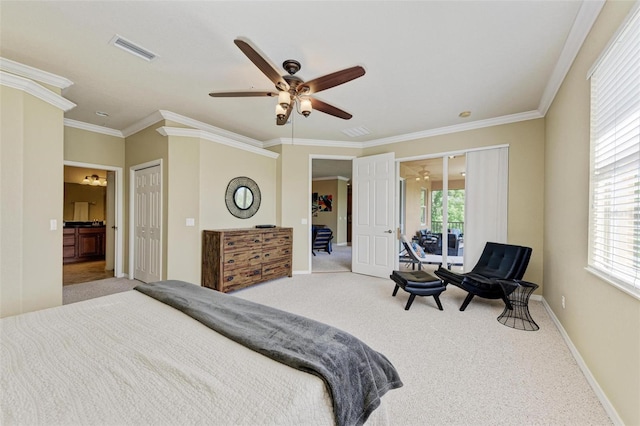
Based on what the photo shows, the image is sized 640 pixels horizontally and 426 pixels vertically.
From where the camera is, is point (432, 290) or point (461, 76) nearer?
point (461, 76)

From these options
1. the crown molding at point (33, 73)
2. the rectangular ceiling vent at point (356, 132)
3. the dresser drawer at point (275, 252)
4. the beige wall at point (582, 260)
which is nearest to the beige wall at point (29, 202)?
the crown molding at point (33, 73)

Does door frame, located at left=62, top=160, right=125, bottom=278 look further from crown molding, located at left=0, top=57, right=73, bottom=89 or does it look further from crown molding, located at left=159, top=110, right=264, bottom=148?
crown molding, located at left=0, top=57, right=73, bottom=89

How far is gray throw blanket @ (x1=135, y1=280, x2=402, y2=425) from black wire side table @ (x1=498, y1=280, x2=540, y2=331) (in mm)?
2304

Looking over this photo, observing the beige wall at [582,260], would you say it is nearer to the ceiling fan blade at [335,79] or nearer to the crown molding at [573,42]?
the crown molding at [573,42]

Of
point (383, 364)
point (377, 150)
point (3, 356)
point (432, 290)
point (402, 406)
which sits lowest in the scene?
point (402, 406)

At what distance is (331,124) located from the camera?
4316 mm

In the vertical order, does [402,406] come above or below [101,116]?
below

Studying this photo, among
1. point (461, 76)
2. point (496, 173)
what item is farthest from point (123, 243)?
point (496, 173)

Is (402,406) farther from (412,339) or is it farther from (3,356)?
(3,356)

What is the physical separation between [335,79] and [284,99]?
0.50 metres

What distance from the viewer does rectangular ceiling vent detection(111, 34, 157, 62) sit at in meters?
2.31

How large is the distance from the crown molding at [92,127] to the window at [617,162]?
6.36m

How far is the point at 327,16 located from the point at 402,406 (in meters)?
2.78

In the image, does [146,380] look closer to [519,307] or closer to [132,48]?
[132,48]
